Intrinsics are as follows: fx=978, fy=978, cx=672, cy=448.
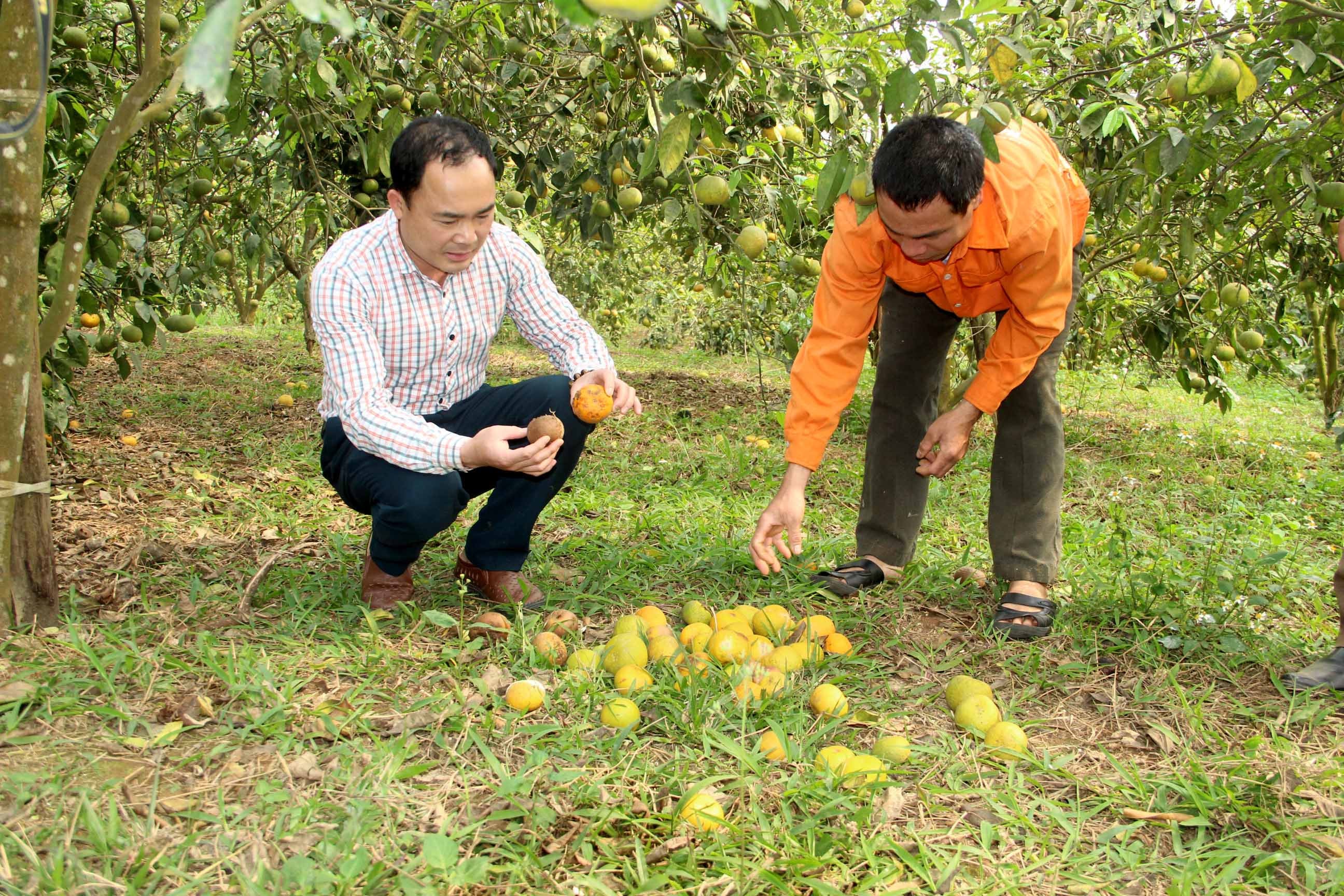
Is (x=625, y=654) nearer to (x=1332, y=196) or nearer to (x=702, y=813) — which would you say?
(x=702, y=813)

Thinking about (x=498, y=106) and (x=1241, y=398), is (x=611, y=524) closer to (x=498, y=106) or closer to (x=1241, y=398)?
(x=498, y=106)

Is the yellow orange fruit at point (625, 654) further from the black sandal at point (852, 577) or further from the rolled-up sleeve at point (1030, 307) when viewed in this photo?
the rolled-up sleeve at point (1030, 307)

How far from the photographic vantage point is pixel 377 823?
5.21 ft

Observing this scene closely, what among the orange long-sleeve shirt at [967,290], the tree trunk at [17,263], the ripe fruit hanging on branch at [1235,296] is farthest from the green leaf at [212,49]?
the ripe fruit hanging on branch at [1235,296]

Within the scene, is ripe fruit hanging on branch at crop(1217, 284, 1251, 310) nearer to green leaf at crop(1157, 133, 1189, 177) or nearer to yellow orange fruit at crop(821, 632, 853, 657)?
green leaf at crop(1157, 133, 1189, 177)

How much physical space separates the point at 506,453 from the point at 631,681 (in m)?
0.57

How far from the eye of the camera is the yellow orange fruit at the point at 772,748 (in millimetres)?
1859

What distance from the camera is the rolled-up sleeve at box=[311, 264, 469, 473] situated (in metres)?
2.27

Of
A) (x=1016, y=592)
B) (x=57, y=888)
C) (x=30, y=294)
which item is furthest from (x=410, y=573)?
(x=1016, y=592)

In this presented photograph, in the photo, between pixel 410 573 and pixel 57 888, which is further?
pixel 410 573

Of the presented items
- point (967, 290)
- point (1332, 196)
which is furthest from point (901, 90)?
point (1332, 196)

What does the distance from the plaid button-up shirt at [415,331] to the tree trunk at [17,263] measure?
22.2 inches

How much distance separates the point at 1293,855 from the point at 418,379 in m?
2.13

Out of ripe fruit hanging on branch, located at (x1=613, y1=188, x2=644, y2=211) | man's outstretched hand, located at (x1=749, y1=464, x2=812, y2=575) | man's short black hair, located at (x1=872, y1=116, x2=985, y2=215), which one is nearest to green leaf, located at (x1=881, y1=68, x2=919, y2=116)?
man's short black hair, located at (x1=872, y1=116, x2=985, y2=215)
